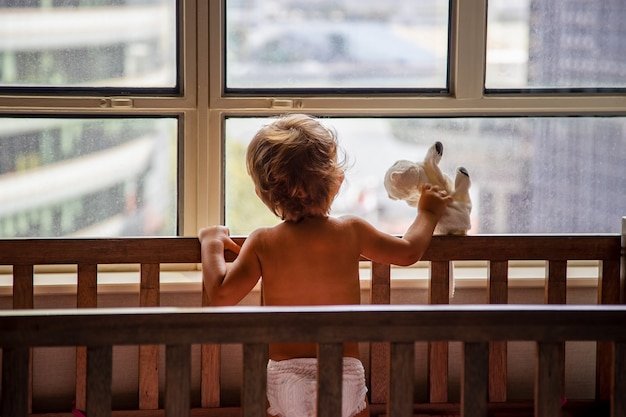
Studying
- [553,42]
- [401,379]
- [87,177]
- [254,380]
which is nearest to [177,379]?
[254,380]

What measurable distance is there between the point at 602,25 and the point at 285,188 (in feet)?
3.34

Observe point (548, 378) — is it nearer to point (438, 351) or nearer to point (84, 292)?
point (438, 351)

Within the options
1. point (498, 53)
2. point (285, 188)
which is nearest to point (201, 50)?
point (285, 188)

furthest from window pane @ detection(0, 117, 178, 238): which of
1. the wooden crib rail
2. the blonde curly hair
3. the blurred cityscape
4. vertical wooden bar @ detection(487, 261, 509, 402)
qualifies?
the wooden crib rail

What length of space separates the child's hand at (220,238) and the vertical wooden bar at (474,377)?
0.65 meters

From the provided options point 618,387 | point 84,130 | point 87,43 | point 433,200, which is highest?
point 87,43

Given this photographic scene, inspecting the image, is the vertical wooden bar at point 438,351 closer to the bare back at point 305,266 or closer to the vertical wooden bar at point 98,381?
the bare back at point 305,266

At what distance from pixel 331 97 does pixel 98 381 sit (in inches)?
41.6

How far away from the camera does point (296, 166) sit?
1684mm

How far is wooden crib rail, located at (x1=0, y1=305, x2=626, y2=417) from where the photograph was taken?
125 centimetres

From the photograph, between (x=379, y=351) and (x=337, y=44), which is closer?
(x=379, y=351)

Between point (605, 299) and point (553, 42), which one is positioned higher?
point (553, 42)

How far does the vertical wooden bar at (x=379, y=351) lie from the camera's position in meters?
1.95

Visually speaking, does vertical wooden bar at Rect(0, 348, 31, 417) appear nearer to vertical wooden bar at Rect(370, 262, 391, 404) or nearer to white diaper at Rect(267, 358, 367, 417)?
white diaper at Rect(267, 358, 367, 417)
